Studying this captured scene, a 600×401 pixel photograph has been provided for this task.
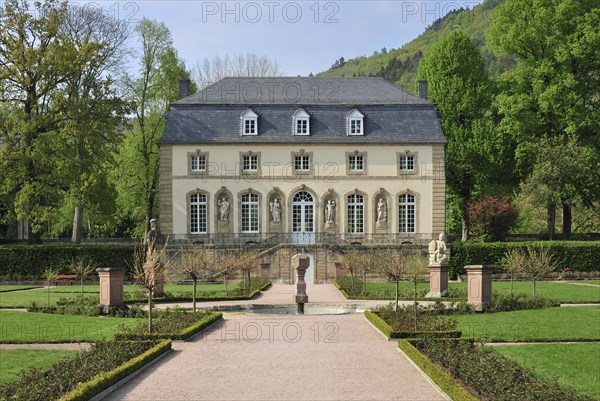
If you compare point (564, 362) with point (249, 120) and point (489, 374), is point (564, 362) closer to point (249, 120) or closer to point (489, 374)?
point (489, 374)

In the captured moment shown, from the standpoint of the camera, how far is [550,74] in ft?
139

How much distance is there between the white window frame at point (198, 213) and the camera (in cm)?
4294

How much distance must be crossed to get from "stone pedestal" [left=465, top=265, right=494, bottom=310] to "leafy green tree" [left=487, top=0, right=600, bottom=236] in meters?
21.5

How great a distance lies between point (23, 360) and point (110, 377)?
3.17 meters

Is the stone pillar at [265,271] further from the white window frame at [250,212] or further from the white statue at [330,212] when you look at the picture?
the white statue at [330,212]

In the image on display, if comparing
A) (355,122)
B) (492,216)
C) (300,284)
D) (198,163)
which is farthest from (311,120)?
(300,284)

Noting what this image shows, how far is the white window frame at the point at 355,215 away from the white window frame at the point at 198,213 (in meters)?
7.66

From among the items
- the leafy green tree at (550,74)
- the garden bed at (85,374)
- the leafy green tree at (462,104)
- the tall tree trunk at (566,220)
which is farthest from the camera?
the leafy green tree at (462,104)

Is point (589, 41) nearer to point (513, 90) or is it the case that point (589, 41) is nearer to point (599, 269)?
point (513, 90)

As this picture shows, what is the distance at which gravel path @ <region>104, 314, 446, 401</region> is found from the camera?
1123 cm

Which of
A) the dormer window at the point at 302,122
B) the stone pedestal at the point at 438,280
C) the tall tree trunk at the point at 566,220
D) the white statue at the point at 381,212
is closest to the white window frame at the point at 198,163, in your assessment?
the dormer window at the point at 302,122

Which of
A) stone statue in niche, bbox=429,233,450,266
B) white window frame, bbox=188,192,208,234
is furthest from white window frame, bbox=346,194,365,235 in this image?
stone statue in niche, bbox=429,233,450,266

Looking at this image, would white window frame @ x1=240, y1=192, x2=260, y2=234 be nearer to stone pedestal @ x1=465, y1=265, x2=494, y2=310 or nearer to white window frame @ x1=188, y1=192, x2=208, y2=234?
white window frame @ x1=188, y1=192, x2=208, y2=234

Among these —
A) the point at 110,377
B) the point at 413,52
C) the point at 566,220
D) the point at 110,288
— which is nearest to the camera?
the point at 110,377
